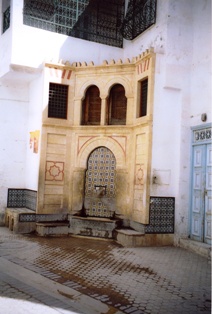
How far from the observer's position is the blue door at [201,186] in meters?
8.01

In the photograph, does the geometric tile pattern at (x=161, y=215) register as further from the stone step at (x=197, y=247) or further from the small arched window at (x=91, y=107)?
the small arched window at (x=91, y=107)

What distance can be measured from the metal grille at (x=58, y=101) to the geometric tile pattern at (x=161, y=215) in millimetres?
3717

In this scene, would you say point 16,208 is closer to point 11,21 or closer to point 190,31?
point 11,21

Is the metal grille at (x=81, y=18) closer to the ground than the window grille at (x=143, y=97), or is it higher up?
higher up

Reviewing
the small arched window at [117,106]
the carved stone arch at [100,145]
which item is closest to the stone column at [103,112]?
the small arched window at [117,106]

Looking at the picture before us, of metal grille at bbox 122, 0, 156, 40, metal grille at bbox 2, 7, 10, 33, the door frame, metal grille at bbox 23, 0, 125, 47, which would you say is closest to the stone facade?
the door frame

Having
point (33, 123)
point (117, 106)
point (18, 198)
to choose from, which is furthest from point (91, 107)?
point (18, 198)

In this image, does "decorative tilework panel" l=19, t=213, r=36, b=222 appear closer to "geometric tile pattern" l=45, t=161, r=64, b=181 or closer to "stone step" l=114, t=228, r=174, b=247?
"geometric tile pattern" l=45, t=161, r=64, b=181

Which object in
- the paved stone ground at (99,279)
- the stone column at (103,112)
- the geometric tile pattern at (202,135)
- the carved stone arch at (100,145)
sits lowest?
the paved stone ground at (99,279)

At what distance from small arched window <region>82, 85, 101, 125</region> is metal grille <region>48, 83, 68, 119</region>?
23.2 inches

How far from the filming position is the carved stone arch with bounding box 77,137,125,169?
30.9 feet

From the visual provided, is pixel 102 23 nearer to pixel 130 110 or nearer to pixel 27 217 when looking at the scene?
pixel 130 110

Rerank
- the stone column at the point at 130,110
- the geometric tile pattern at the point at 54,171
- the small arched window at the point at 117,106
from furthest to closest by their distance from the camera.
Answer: the small arched window at the point at 117,106, the geometric tile pattern at the point at 54,171, the stone column at the point at 130,110

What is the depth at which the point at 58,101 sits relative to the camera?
9.96m
